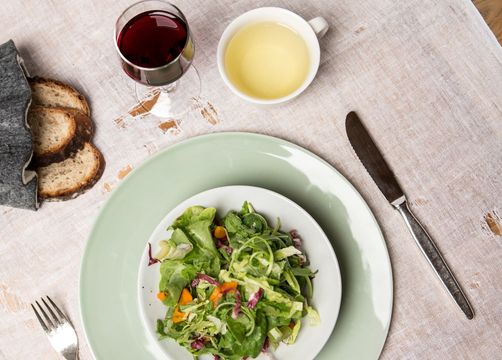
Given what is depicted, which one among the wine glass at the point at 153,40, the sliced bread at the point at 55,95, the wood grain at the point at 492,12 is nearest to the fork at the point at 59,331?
the sliced bread at the point at 55,95

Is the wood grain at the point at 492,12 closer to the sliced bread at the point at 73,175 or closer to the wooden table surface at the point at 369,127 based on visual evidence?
the wooden table surface at the point at 369,127

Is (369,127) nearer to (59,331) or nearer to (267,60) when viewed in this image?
(267,60)

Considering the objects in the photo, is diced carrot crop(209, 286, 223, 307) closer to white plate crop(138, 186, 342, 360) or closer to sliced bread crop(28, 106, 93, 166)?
white plate crop(138, 186, 342, 360)

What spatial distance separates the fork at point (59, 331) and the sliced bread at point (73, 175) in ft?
0.73

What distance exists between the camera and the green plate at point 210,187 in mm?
1094

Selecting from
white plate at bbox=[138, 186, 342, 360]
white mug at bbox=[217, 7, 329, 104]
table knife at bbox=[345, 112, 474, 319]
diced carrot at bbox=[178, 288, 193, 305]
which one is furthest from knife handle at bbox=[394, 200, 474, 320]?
diced carrot at bbox=[178, 288, 193, 305]

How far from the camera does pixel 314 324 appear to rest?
1045 millimetres

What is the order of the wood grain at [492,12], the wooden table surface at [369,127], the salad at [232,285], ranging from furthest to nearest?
the wood grain at [492,12] → the wooden table surface at [369,127] → the salad at [232,285]

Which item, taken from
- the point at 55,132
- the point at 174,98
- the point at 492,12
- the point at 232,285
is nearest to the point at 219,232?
the point at 232,285

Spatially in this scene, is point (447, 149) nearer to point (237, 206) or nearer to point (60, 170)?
point (237, 206)

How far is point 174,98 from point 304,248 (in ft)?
1.36

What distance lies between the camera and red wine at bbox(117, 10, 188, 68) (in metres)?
1.04

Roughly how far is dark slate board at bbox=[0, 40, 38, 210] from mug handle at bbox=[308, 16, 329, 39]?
0.58 metres

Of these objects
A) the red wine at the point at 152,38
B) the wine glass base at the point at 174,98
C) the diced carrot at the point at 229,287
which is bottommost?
the diced carrot at the point at 229,287
